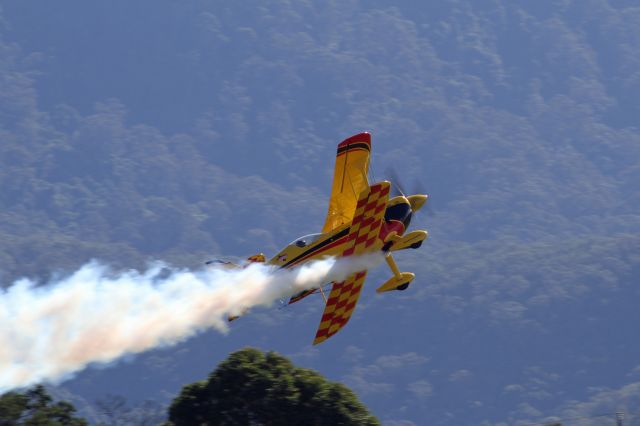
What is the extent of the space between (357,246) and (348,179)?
13.1 feet

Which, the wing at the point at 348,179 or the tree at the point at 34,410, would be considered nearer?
the tree at the point at 34,410

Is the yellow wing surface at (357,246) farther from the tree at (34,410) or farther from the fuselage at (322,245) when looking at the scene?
the tree at (34,410)

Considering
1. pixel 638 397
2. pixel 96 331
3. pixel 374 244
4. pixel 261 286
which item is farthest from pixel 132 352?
pixel 638 397

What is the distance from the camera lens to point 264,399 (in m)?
31.9

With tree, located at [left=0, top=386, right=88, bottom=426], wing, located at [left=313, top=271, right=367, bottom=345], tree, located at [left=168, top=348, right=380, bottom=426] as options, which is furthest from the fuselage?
tree, located at [left=0, top=386, right=88, bottom=426]

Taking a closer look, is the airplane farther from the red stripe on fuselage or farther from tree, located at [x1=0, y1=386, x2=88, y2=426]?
tree, located at [x1=0, y1=386, x2=88, y2=426]

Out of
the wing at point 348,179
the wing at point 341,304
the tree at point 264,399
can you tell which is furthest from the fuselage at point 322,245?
the tree at point 264,399

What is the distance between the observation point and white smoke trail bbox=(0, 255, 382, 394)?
105ft

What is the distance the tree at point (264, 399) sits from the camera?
31781mm

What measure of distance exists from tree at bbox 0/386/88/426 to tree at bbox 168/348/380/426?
344 centimetres

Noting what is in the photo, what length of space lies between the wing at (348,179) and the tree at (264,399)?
616 cm

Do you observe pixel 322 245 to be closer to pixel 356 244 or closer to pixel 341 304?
pixel 356 244

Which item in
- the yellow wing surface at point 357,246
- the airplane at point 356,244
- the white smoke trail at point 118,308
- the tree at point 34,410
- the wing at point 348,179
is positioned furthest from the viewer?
the wing at point 348,179

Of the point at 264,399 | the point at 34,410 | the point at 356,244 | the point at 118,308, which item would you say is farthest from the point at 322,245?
the point at 34,410
